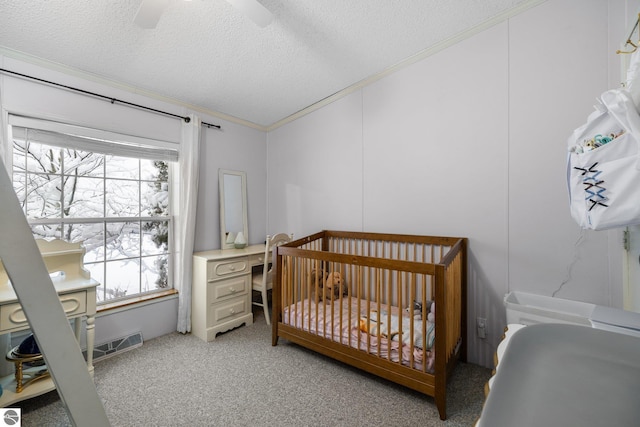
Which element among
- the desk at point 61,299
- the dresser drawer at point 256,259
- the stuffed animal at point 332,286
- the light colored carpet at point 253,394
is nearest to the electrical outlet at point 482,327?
the light colored carpet at point 253,394

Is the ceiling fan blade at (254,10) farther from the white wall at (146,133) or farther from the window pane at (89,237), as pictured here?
the window pane at (89,237)

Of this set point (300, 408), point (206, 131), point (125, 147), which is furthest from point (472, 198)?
point (125, 147)

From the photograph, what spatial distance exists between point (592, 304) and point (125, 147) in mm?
3679

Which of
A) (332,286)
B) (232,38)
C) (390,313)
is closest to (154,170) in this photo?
(232,38)

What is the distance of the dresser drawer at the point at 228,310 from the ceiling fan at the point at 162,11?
2.25 metres

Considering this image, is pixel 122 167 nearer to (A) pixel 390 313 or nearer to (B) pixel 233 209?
(B) pixel 233 209

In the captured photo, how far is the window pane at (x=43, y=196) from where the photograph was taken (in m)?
2.05

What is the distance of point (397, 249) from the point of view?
95.0 inches

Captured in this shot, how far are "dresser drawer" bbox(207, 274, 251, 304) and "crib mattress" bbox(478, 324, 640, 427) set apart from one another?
2.65 meters

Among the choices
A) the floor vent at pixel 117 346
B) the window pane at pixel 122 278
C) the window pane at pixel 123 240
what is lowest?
the floor vent at pixel 117 346

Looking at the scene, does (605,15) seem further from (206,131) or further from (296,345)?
(206,131)

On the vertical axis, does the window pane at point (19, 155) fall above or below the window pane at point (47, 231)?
above

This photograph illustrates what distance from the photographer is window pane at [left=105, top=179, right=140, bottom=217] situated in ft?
7.97

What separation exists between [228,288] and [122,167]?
152 centimetres
